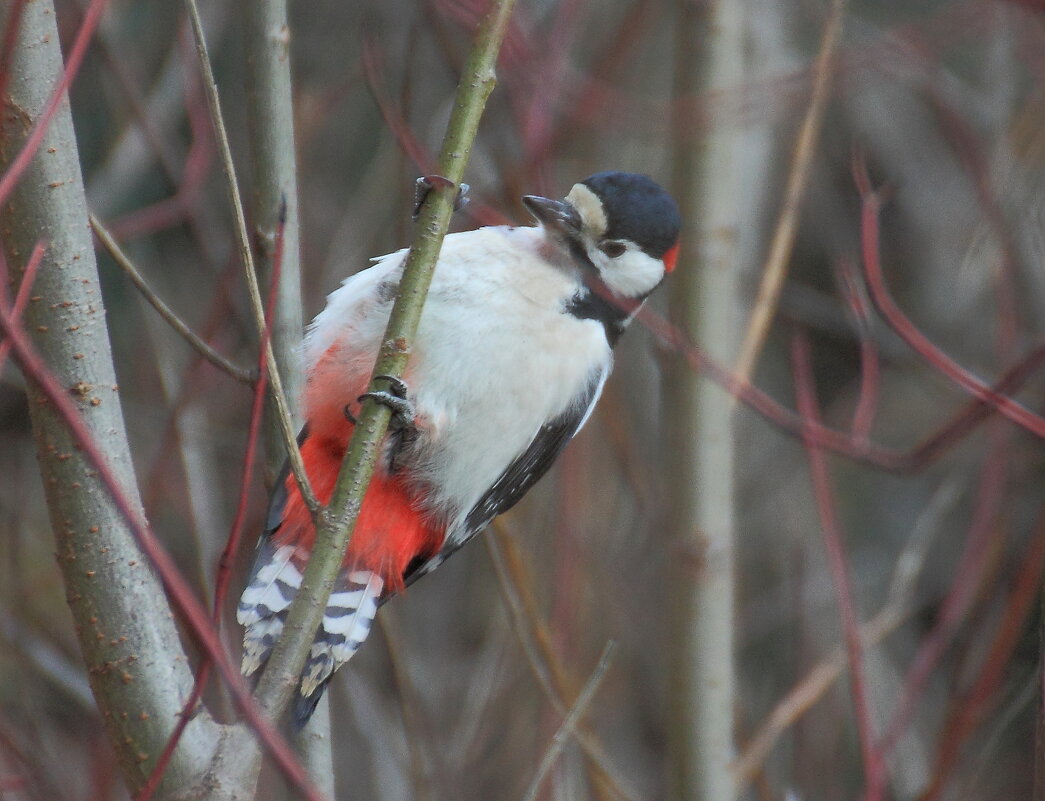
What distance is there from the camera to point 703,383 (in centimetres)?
246

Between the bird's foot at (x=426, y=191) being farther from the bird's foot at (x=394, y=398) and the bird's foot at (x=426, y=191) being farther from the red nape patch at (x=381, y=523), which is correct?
the red nape patch at (x=381, y=523)

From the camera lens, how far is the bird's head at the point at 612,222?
245 centimetres

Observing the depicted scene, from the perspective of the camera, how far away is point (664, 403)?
2.56 metres

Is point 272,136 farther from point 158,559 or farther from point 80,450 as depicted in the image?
point 158,559

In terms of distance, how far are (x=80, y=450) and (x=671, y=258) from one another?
1474 mm

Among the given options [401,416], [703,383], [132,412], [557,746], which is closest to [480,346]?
[401,416]

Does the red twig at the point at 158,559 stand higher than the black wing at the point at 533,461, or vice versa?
the red twig at the point at 158,559

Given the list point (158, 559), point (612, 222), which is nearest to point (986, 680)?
point (612, 222)

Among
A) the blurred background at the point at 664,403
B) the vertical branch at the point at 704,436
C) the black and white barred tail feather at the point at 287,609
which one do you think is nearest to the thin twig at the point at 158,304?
the black and white barred tail feather at the point at 287,609

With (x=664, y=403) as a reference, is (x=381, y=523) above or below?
below

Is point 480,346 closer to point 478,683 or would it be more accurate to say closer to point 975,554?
point 975,554

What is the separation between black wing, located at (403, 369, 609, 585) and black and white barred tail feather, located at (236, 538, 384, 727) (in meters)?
0.27

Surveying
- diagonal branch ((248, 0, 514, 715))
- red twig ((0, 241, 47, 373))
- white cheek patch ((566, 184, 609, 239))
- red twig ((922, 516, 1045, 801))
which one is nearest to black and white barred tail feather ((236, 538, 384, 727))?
diagonal branch ((248, 0, 514, 715))

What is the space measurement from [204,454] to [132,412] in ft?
1.43
